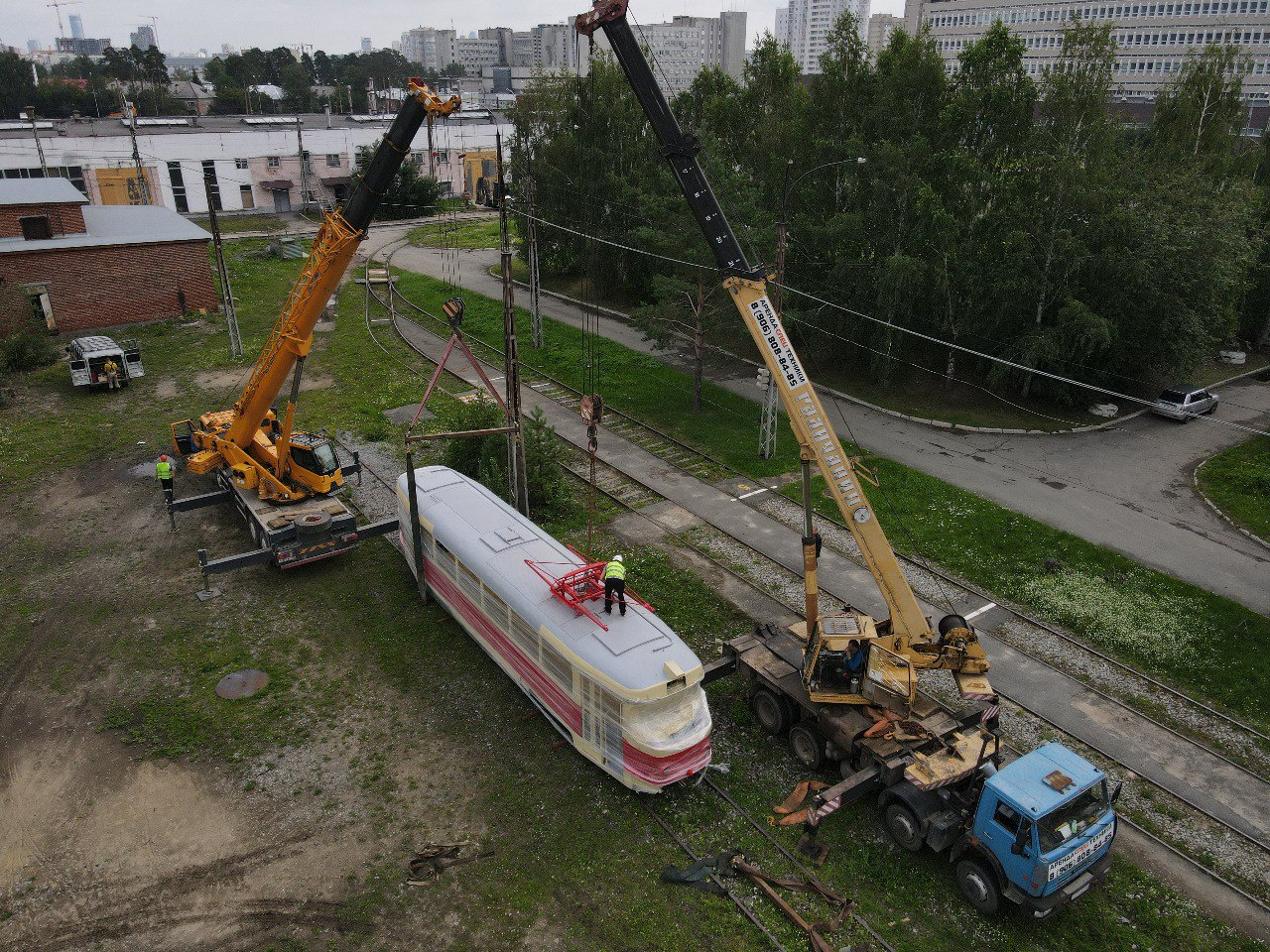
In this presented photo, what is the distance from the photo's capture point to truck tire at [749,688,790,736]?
15.9 metres

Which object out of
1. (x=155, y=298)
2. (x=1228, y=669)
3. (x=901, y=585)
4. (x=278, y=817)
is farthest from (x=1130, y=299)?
(x=155, y=298)

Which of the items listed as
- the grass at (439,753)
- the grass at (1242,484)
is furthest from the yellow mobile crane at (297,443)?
the grass at (1242,484)

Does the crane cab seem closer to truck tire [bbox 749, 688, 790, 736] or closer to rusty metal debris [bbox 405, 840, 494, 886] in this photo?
truck tire [bbox 749, 688, 790, 736]

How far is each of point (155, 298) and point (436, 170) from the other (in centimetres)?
4549

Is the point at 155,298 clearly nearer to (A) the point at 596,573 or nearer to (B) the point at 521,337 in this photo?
(B) the point at 521,337

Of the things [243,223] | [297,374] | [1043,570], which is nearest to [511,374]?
[297,374]

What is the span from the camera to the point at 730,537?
23.7 m

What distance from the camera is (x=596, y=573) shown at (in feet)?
51.7

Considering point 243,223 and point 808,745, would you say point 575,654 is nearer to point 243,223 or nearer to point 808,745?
point 808,745

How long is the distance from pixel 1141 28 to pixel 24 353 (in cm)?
11169

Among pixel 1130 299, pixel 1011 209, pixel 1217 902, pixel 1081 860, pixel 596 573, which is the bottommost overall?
pixel 1217 902

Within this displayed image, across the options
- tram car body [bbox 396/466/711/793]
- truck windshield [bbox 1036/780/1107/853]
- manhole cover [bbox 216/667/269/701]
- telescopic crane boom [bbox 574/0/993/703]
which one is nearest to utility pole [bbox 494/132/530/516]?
tram car body [bbox 396/466/711/793]

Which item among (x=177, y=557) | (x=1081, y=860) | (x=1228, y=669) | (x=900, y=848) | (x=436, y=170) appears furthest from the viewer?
(x=436, y=170)

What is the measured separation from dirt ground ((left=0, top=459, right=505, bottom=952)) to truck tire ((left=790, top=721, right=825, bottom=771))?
5.91 meters
